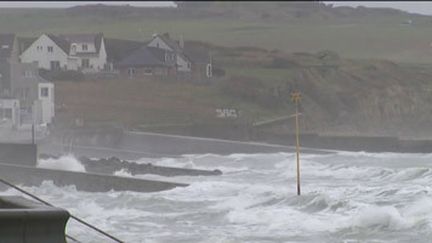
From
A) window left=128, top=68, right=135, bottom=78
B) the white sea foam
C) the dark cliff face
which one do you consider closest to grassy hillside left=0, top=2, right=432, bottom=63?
the dark cliff face

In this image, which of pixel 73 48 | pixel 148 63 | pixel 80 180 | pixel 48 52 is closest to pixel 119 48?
pixel 148 63

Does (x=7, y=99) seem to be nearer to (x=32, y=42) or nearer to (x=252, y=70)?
(x=32, y=42)

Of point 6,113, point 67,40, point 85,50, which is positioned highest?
point 67,40

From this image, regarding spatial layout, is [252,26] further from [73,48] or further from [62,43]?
[62,43]

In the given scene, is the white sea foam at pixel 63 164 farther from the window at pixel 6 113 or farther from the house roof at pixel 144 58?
the house roof at pixel 144 58

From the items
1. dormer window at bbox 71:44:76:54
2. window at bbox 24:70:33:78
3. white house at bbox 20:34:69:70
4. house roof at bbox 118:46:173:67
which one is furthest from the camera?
house roof at bbox 118:46:173:67

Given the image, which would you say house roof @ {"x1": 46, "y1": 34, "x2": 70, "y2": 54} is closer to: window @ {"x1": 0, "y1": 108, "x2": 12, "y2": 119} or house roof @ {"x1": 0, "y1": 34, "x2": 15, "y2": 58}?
house roof @ {"x1": 0, "y1": 34, "x2": 15, "y2": 58}

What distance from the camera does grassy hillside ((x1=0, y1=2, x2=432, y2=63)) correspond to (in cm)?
4234

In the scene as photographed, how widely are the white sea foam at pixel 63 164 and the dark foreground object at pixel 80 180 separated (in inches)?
118

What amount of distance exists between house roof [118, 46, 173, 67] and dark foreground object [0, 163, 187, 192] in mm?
19414

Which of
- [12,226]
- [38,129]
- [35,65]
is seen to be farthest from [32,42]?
[12,226]

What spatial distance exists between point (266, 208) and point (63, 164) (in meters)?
11.6

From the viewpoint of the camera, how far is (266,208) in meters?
20.2

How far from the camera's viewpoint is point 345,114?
4706cm
